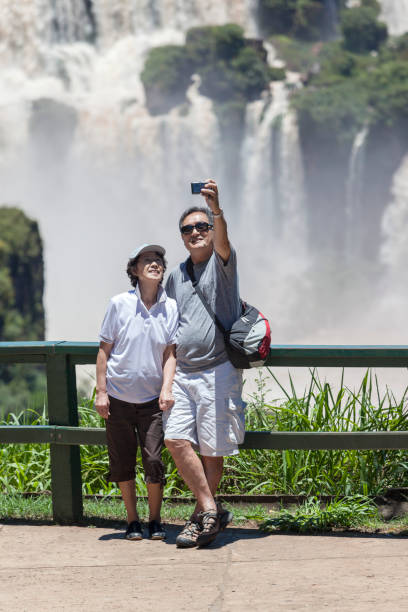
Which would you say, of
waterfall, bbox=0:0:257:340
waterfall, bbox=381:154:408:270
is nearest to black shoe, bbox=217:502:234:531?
waterfall, bbox=381:154:408:270

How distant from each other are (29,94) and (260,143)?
16.2 meters

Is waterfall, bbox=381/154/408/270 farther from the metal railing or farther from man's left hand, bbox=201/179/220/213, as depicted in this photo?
man's left hand, bbox=201/179/220/213

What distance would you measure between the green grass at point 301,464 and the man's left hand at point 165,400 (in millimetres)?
722

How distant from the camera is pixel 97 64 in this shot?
57.7 metres

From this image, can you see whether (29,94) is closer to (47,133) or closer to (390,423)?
(47,133)

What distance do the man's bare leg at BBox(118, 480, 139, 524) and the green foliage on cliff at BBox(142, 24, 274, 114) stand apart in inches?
2024

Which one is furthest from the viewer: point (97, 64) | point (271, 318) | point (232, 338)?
point (97, 64)

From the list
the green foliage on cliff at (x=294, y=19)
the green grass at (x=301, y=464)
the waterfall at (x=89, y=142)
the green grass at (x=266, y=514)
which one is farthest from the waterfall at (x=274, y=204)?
the green grass at (x=266, y=514)

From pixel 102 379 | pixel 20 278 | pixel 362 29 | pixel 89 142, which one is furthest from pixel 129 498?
pixel 362 29

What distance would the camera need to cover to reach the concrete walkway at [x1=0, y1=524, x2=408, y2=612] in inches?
139

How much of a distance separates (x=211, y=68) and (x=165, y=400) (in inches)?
2229

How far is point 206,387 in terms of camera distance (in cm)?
426

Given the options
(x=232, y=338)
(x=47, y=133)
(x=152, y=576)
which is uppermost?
(x=47, y=133)

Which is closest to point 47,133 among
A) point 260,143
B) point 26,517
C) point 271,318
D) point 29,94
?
point 29,94
